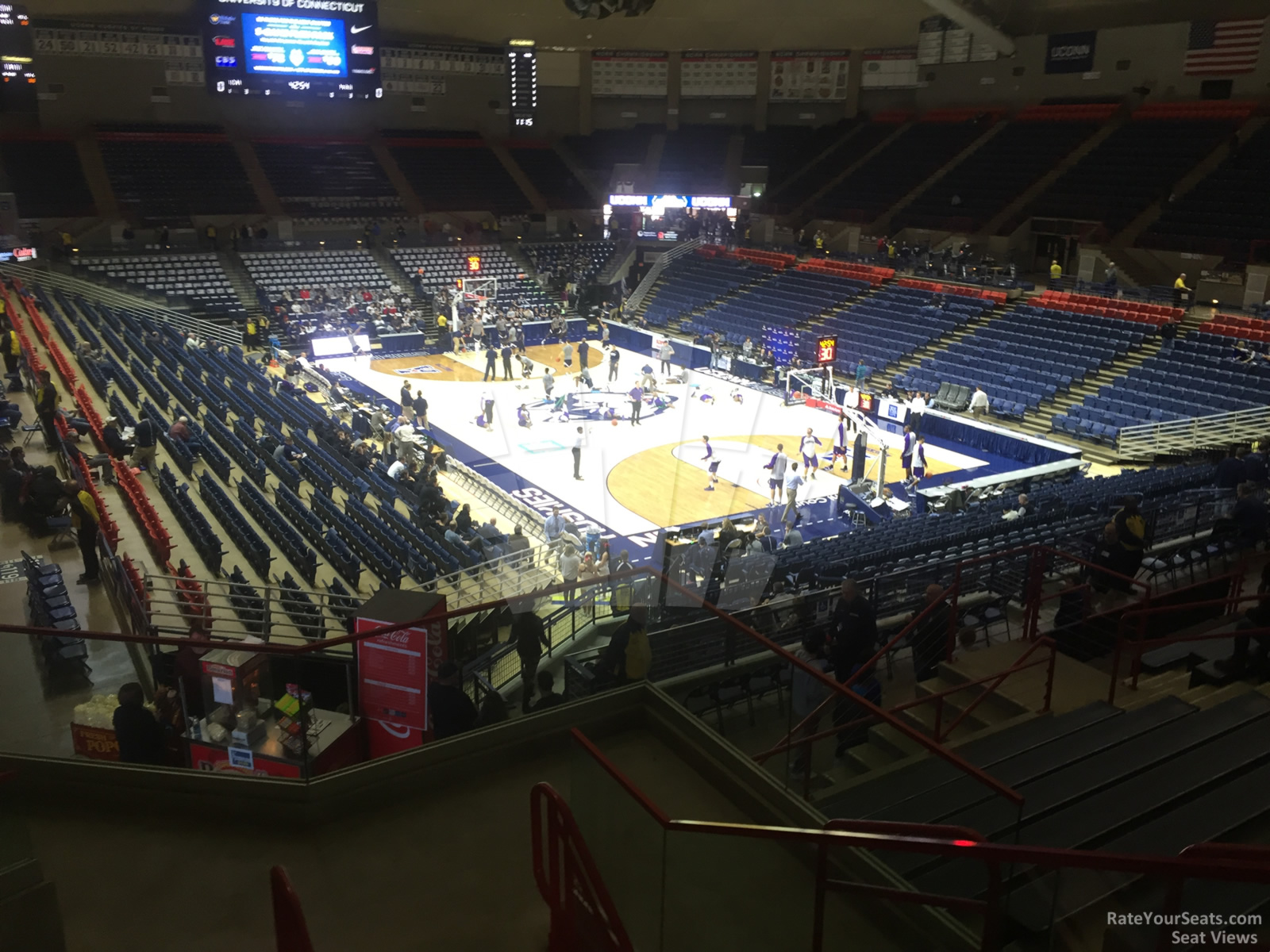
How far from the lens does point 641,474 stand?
21.7 metres

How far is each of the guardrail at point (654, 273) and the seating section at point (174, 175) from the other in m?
15.9

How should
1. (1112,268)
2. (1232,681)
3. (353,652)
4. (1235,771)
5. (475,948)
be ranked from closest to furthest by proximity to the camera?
(475,948) < (1235,771) < (353,652) < (1232,681) < (1112,268)

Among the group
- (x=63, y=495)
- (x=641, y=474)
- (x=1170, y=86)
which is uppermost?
(x=1170, y=86)

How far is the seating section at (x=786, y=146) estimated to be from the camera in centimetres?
4506

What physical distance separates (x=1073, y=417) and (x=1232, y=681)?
57.2ft

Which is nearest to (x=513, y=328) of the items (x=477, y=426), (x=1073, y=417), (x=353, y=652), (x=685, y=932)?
(x=477, y=426)

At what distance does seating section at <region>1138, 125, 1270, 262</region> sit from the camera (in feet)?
91.4

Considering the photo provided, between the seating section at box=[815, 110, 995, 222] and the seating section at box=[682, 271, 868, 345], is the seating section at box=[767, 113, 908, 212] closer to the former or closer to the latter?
the seating section at box=[815, 110, 995, 222]

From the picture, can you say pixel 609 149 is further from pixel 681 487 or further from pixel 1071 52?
pixel 681 487

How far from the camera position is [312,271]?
127 ft

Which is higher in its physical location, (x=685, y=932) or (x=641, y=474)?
(x=685, y=932)

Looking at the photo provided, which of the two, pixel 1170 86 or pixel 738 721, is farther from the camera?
pixel 1170 86

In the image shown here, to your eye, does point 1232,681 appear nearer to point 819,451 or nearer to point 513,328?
point 819,451

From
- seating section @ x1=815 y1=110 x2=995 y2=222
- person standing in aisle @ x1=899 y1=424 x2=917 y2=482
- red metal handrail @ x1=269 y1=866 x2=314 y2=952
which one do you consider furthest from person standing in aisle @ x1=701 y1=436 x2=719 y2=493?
seating section @ x1=815 y1=110 x2=995 y2=222
